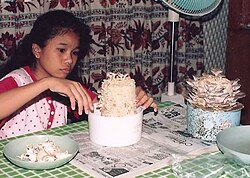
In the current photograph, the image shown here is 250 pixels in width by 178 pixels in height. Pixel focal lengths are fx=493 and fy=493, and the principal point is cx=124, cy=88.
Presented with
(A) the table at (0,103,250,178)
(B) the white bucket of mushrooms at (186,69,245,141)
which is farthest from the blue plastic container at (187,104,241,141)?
(A) the table at (0,103,250,178)

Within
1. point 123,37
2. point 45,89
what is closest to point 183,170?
point 45,89

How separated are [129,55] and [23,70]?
108 centimetres

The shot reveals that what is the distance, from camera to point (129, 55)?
3.00 metres

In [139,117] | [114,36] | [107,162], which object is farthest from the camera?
[114,36]

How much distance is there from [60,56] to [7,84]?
0.27 m

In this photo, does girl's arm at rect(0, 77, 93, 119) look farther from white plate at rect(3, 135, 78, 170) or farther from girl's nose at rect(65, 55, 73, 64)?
girl's nose at rect(65, 55, 73, 64)

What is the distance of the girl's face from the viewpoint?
2.05 metres

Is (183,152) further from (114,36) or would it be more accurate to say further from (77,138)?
(114,36)

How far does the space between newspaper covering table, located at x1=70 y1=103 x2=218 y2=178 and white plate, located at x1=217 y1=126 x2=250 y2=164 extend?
0.06 meters

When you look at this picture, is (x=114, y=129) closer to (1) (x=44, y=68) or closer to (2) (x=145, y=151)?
(2) (x=145, y=151)

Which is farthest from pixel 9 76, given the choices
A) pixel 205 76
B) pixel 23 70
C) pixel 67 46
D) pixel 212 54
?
pixel 212 54

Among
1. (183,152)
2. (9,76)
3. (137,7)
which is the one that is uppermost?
(137,7)

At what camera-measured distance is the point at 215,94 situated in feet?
4.94

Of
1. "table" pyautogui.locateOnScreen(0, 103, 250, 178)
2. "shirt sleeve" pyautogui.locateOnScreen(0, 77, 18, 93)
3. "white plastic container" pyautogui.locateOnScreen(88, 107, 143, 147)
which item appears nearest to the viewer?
"table" pyautogui.locateOnScreen(0, 103, 250, 178)
